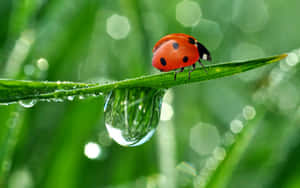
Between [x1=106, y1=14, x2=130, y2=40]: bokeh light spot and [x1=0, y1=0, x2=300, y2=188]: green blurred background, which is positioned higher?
[x1=106, y1=14, x2=130, y2=40]: bokeh light spot

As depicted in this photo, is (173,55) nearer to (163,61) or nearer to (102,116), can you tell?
(163,61)

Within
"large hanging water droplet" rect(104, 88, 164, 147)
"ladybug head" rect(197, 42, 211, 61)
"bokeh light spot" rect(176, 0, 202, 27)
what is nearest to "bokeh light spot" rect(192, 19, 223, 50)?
"bokeh light spot" rect(176, 0, 202, 27)

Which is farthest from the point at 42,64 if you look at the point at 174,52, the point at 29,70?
the point at 174,52

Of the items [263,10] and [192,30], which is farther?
[263,10]

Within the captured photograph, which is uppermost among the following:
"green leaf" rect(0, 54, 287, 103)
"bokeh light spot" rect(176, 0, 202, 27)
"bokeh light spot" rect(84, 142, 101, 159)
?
"bokeh light spot" rect(176, 0, 202, 27)

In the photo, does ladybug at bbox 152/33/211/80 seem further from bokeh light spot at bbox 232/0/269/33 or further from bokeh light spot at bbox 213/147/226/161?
bokeh light spot at bbox 232/0/269/33

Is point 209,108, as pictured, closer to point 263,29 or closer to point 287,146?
point 287,146

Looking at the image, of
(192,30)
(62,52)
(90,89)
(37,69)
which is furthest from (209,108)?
(90,89)

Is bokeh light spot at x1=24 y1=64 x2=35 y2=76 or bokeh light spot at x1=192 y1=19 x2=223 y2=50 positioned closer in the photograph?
bokeh light spot at x1=24 y1=64 x2=35 y2=76

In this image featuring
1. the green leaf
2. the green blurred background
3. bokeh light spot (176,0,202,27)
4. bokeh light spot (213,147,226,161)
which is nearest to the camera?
the green leaf
